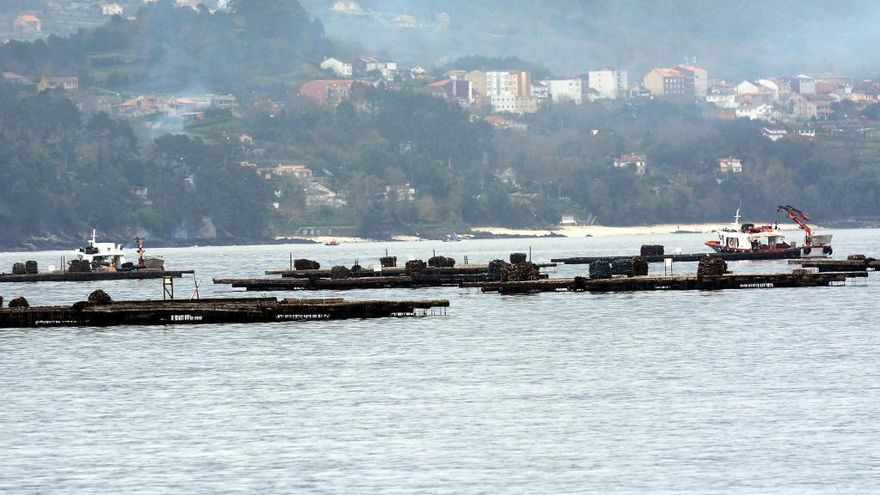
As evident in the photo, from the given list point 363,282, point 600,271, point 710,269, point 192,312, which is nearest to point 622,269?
point 600,271

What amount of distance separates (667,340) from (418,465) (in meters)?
38.3

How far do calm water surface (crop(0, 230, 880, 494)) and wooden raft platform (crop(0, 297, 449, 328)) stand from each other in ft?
2.97

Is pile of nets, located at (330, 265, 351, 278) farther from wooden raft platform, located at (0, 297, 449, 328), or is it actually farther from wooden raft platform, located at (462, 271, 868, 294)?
wooden raft platform, located at (0, 297, 449, 328)

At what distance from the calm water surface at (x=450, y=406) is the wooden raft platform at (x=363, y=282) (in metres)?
33.6

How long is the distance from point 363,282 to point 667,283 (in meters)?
26.4

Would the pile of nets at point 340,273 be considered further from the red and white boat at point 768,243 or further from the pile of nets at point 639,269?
the red and white boat at point 768,243

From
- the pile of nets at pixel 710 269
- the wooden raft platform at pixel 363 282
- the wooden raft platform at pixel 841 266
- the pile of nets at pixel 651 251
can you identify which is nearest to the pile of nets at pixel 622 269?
the pile of nets at pixel 710 269

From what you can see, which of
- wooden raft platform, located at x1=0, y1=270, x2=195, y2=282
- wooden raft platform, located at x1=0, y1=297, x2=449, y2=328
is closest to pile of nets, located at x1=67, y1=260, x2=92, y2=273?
wooden raft platform, located at x1=0, y1=270, x2=195, y2=282

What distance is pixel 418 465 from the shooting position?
183ft

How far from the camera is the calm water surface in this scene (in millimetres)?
54281

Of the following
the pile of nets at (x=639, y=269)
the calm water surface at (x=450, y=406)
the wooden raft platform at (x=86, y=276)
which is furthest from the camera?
the wooden raft platform at (x=86, y=276)

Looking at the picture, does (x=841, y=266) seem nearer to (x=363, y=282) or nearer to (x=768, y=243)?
(x=363, y=282)

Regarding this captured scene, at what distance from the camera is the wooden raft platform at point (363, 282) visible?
5591 inches

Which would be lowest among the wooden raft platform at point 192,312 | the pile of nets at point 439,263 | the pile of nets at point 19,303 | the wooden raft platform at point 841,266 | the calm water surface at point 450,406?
the calm water surface at point 450,406
